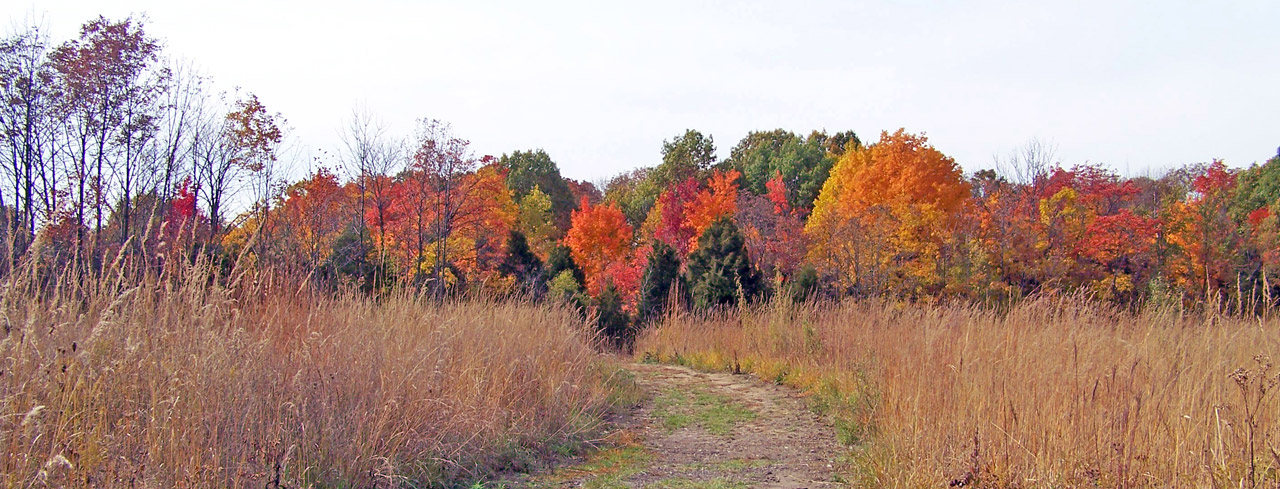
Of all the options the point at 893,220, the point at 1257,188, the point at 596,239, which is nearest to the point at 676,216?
the point at 596,239

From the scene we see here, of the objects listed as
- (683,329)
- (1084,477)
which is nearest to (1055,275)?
(683,329)

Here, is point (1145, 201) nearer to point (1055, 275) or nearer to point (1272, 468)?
point (1055, 275)

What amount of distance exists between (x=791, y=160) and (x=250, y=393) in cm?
4361

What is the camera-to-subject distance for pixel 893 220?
79.3ft

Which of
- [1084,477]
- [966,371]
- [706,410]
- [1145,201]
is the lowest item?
[706,410]

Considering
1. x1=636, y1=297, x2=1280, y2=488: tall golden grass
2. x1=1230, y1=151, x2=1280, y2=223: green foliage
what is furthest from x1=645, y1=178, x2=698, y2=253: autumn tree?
x1=636, y1=297, x2=1280, y2=488: tall golden grass

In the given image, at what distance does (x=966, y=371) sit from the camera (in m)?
4.87

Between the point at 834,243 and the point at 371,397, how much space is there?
21315 millimetres

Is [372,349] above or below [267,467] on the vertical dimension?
above

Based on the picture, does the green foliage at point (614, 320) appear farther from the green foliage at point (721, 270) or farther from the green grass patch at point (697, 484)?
the green grass patch at point (697, 484)

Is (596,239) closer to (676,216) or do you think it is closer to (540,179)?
(676,216)

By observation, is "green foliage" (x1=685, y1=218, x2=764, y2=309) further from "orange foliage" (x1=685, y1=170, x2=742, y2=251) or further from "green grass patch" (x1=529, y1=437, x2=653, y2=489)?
"orange foliage" (x1=685, y1=170, x2=742, y2=251)

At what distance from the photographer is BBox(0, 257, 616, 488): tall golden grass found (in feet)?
10.9

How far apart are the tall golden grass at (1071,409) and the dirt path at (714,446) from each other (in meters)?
0.41
